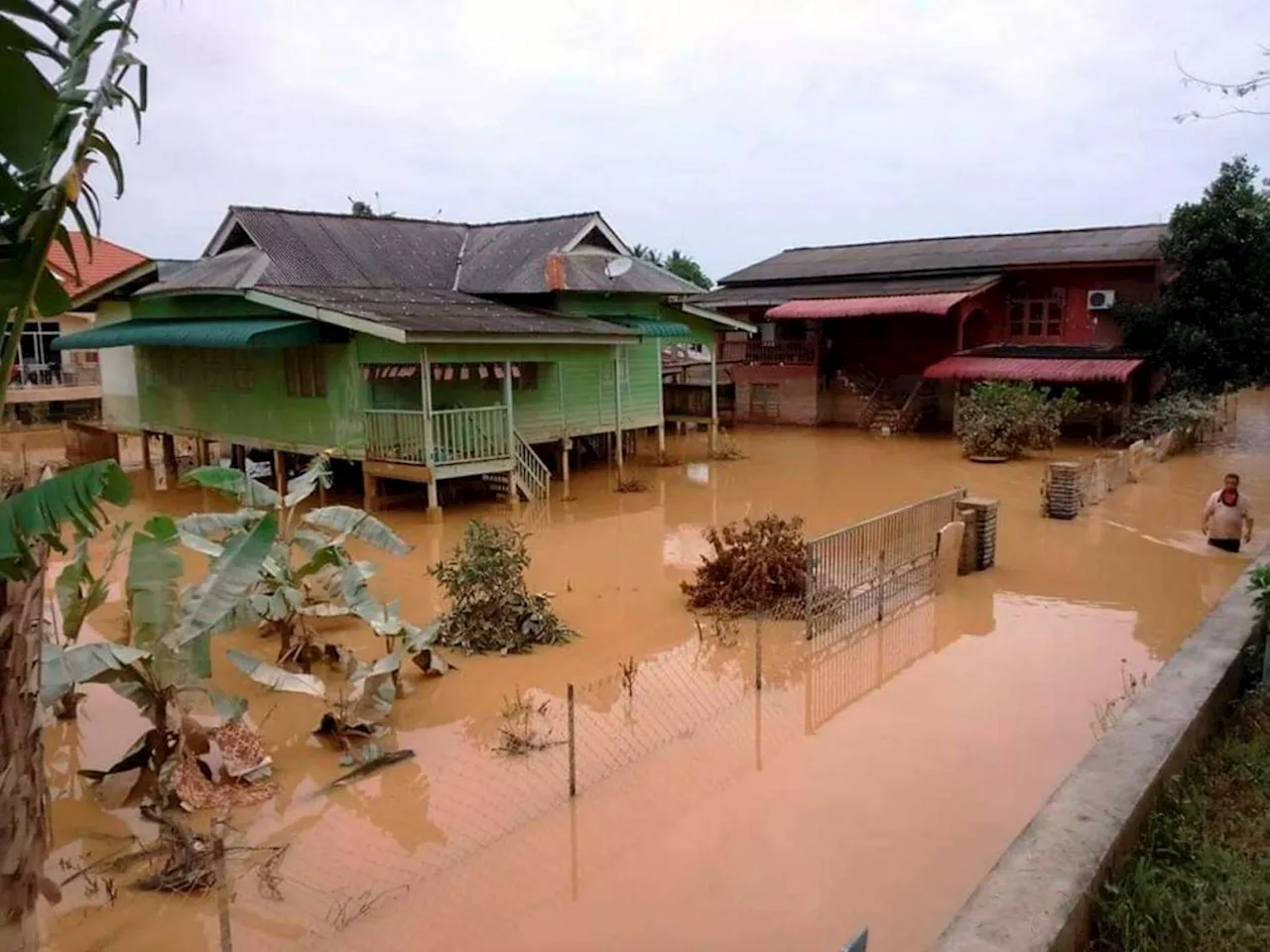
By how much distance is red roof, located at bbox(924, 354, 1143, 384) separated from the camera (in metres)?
24.3

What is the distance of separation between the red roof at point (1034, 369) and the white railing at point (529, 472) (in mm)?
12676

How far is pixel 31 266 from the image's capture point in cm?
312

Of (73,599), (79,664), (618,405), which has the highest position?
(618,405)

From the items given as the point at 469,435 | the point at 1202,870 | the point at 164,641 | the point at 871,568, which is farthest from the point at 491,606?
the point at 469,435

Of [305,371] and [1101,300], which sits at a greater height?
[1101,300]

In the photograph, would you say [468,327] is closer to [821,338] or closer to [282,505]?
[282,505]

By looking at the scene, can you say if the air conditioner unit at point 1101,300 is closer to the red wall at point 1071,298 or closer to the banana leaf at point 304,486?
the red wall at point 1071,298

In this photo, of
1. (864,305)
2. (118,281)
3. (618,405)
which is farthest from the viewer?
(864,305)

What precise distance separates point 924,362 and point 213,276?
19450mm

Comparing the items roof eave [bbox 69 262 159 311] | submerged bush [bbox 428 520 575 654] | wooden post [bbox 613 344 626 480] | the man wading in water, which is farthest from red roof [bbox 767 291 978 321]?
submerged bush [bbox 428 520 575 654]

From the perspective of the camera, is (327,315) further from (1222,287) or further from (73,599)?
(1222,287)

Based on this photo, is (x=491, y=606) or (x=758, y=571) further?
(x=758, y=571)

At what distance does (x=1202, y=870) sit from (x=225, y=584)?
5.86m

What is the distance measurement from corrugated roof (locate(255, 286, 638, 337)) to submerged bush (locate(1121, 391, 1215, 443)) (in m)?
13.2
